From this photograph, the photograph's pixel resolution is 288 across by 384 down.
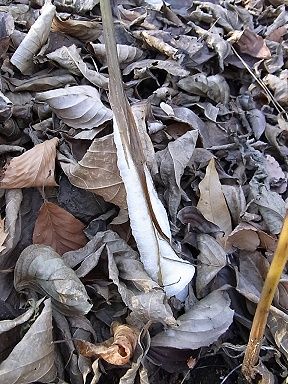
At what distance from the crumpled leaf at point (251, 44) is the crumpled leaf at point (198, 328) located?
2.81 ft

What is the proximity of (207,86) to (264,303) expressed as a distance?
71 cm

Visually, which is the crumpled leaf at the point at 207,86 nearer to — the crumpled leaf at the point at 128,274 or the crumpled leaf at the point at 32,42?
the crumpled leaf at the point at 32,42

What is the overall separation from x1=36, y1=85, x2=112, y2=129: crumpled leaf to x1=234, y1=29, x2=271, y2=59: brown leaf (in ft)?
1.97

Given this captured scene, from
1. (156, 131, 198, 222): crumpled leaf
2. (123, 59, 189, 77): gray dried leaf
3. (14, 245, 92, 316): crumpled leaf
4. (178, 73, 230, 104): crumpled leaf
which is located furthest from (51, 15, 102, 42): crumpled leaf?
(14, 245, 92, 316): crumpled leaf

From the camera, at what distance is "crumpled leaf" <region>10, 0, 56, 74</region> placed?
4.23 feet

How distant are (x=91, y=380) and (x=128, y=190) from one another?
0.35 meters

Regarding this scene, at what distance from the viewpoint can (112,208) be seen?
114cm

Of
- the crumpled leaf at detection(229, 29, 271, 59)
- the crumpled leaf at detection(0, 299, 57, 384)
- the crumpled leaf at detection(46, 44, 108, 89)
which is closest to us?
the crumpled leaf at detection(0, 299, 57, 384)

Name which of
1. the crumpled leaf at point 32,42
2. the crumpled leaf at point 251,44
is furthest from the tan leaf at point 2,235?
the crumpled leaf at point 251,44

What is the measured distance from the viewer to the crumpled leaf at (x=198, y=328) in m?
0.99

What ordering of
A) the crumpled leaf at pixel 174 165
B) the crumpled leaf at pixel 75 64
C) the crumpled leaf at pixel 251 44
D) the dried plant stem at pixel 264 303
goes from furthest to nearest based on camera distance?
the crumpled leaf at pixel 251 44 < the crumpled leaf at pixel 75 64 < the crumpled leaf at pixel 174 165 < the dried plant stem at pixel 264 303

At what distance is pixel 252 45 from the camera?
160 centimetres

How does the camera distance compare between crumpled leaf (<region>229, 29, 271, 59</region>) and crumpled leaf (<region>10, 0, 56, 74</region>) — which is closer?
crumpled leaf (<region>10, 0, 56, 74</region>)

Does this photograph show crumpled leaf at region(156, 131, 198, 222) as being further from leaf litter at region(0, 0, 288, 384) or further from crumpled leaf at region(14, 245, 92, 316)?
crumpled leaf at region(14, 245, 92, 316)
